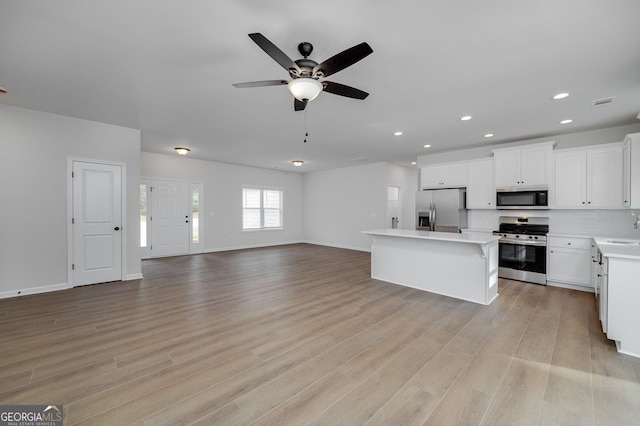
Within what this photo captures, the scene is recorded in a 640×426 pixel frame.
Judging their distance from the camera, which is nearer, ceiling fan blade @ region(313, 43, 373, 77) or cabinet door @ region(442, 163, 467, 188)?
ceiling fan blade @ region(313, 43, 373, 77)

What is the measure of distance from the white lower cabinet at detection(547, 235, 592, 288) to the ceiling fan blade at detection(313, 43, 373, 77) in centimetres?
473

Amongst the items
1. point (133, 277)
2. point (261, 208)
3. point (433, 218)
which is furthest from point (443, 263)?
point (261, 208)

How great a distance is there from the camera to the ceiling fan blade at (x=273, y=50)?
174 cm

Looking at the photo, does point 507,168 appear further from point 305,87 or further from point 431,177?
point 305,87

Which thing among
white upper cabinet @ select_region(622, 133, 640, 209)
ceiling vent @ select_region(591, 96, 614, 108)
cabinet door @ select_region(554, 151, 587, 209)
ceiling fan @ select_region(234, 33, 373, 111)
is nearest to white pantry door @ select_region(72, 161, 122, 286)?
ceiling fan @ select_region(234, 33, 373, 111)

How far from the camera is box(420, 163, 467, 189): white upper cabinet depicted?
5.63m

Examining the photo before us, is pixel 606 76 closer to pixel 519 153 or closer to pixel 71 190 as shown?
pixel 519 153

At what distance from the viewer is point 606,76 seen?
9.09 ft

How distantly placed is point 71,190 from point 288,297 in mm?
3978

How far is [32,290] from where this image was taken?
397 centimetres

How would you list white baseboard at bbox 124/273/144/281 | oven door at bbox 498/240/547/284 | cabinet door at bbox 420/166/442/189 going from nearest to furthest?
1. oven door at bbox 498/240/547/284
2. white baseboard at bbox 124/273/144/281
3. cabinet door at bbox 420/166/442/189

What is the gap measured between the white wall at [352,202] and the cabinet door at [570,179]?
390cm

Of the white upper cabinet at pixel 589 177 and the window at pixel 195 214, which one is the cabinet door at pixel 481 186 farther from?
the window at pixel 195 214

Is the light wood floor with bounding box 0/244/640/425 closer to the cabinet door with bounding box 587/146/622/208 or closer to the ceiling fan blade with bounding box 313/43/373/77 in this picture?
the cabinet door with bounding box 587/146/622/208
